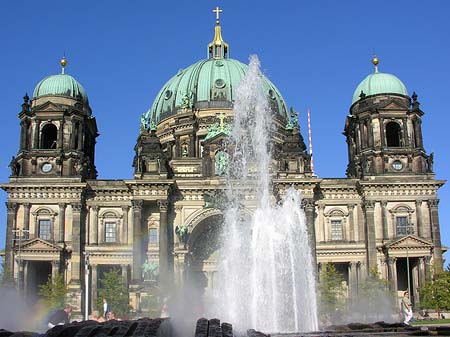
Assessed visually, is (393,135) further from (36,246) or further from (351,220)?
(36,246)

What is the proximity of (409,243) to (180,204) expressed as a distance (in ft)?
64.5

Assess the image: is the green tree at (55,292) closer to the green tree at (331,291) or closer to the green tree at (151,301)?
the green tree at (151,301)

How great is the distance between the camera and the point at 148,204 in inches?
2231

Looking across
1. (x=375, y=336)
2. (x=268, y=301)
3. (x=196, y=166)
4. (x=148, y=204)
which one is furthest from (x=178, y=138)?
(x=375, y=336)

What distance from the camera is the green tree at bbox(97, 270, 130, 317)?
51312mm

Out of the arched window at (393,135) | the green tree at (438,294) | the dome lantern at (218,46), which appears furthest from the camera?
the dome lantern at (218,46)

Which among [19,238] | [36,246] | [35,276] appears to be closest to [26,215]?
[19,238]

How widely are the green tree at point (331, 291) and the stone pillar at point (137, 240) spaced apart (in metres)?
14.7

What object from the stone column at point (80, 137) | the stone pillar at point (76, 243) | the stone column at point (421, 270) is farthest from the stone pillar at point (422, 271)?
the stone column at point (80, 137)

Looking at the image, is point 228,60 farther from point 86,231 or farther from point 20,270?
point 20,270

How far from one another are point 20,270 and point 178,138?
21361 millimetres

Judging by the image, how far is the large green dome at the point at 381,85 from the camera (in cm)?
6162

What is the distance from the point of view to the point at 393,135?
6275 centimetres

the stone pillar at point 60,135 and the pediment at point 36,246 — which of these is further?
the stone pillar at point 60,135
